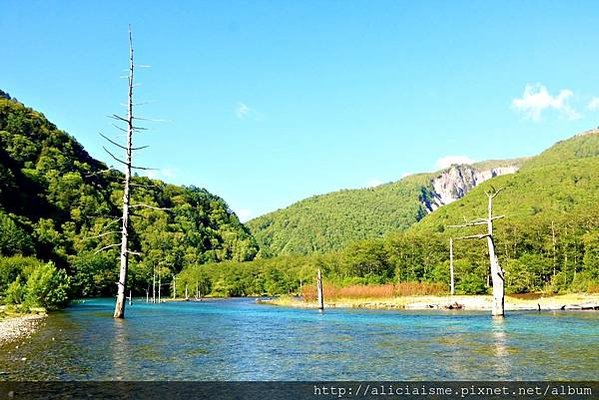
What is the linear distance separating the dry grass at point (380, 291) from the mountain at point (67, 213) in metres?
29.4

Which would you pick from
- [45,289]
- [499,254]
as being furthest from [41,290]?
[499,254]

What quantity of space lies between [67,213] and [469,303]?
358 feet

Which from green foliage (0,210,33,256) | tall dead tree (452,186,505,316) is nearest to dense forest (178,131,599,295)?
tall dead tree (452,186,505,316)

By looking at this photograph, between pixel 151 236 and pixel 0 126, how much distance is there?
173 feet

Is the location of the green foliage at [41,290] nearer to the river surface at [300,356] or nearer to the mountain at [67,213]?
the river surface at [300,356]

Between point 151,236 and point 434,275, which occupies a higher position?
point 151,236

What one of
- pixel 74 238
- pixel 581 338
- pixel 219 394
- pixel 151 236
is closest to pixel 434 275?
pixel 581 338

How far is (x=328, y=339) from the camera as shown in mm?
23250

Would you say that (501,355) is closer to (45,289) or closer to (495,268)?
(495,268)

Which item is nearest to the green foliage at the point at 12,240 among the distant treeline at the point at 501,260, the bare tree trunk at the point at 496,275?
the distant treeline at the point at 501,260

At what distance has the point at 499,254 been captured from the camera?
3435 inches

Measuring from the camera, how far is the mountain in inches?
4139

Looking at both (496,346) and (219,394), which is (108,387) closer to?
(219,394)

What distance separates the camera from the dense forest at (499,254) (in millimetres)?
73625
